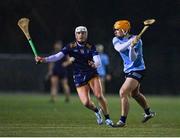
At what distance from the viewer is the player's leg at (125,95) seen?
16.6 metres

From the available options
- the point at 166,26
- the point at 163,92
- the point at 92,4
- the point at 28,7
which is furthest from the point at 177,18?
the point at 163,92

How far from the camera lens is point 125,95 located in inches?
654

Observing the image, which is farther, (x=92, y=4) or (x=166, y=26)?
(x=92, y=4)

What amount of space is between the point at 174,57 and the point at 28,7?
803 cm

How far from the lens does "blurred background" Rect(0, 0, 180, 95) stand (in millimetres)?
33469

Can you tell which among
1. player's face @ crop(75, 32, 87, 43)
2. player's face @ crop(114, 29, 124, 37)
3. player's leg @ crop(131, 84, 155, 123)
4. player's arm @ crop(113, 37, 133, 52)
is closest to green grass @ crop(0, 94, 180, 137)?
player's leg @ crop(131, 84, 155, 123)

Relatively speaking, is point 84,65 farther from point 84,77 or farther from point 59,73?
point 59,73

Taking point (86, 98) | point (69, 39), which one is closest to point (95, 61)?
point (86, 98)

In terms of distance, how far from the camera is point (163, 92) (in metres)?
38.5

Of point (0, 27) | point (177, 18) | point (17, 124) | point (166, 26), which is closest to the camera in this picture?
point (17, 124)

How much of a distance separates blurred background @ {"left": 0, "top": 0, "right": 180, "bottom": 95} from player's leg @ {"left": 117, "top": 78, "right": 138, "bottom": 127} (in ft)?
44.4

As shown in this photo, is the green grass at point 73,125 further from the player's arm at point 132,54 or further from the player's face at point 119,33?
the player's face at point 119,33

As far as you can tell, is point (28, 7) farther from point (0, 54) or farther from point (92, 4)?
point (0, 54)

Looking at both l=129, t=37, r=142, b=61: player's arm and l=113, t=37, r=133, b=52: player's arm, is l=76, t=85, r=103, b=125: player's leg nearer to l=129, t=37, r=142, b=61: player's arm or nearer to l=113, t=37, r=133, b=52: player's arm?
l=113, t=37, r=133, b=52: player's arm
